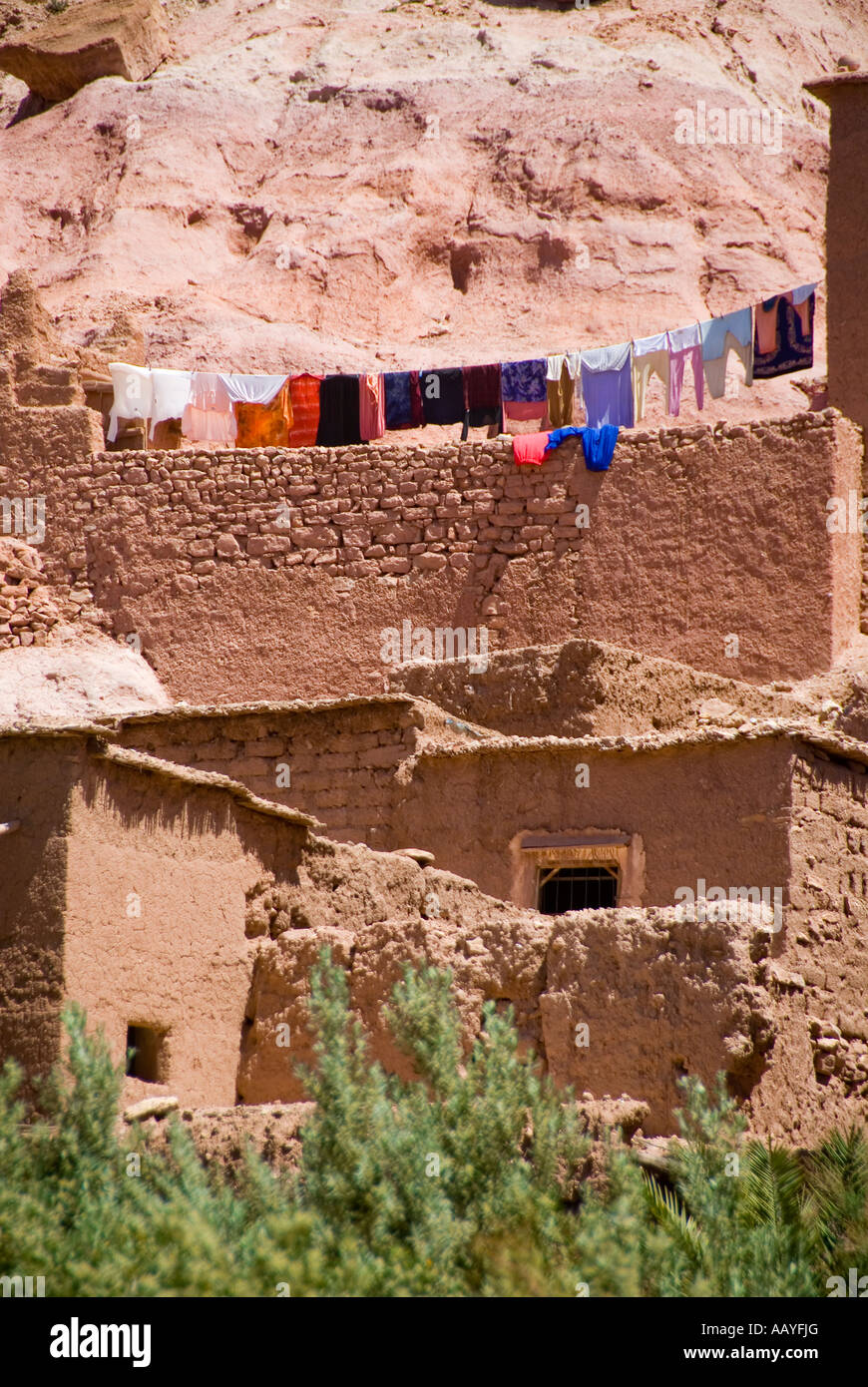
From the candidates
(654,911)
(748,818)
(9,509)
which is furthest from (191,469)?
(654,911)

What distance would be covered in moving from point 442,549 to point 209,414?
372cm

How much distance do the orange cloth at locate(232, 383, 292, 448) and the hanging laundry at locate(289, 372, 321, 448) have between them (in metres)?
0.06

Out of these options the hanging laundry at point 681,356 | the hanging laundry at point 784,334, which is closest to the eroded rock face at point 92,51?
the hanging laundry at point 681,356

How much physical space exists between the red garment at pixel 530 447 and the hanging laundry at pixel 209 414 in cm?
366

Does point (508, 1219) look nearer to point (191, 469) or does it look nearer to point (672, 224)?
point (191, 469)

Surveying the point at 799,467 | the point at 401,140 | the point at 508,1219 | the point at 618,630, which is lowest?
the point at 508,1219

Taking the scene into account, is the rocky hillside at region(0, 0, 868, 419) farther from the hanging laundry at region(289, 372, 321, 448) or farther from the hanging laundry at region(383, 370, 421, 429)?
the hanging laundry at region(383, 370, 421, 429)

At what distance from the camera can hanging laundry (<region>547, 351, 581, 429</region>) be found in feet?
65.9

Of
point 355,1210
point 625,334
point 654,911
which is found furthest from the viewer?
point 625,334

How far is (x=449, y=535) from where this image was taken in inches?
739

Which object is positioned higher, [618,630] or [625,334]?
[625,334]

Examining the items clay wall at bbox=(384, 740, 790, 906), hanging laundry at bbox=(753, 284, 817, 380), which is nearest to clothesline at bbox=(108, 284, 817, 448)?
hanging laundry at bbox=(753, 284, 817, 380)

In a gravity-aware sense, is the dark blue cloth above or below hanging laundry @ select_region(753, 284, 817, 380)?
below

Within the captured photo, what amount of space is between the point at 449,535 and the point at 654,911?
9487 millimetres
